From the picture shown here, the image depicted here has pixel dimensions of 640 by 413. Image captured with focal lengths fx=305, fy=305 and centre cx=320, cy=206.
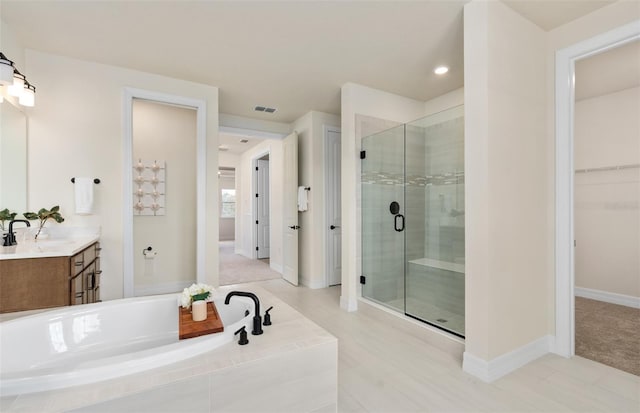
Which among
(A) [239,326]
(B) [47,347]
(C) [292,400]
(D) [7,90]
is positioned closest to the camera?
(C) [292,400]

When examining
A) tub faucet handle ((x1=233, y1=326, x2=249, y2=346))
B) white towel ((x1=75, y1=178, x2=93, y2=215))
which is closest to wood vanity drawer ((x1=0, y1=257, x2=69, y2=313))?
white towel ((x1=75, y1=178, x2=93, y2=215))

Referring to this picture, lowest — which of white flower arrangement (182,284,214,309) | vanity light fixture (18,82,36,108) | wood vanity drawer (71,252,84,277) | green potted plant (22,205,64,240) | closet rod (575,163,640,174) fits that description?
white flower arrangement (182,284,214,309)

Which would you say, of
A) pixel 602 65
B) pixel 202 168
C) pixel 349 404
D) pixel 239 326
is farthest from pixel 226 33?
Answer: pixel 602 65

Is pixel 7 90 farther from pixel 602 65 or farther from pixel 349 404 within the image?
pixel 602 65

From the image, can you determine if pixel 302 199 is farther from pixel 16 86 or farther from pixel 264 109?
pixel 16 86

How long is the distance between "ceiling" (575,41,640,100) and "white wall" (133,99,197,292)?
453 cm

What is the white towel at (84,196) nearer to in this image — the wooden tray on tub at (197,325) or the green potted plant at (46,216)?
the green potted plant at (46,216)

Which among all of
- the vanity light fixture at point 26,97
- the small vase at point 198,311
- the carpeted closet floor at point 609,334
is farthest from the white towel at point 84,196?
the carpeted closet floor at point 609,334

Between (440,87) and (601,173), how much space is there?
7.51 feet

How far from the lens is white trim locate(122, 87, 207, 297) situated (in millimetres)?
3068

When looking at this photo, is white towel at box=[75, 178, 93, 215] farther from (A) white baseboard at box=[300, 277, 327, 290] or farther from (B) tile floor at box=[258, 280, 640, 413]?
(A) white baseboard at box=[300, 277, 327, 290]

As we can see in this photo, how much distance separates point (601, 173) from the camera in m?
3.77

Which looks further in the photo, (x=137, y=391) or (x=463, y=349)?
(x=463, y=349)

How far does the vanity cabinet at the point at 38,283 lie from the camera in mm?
1860
